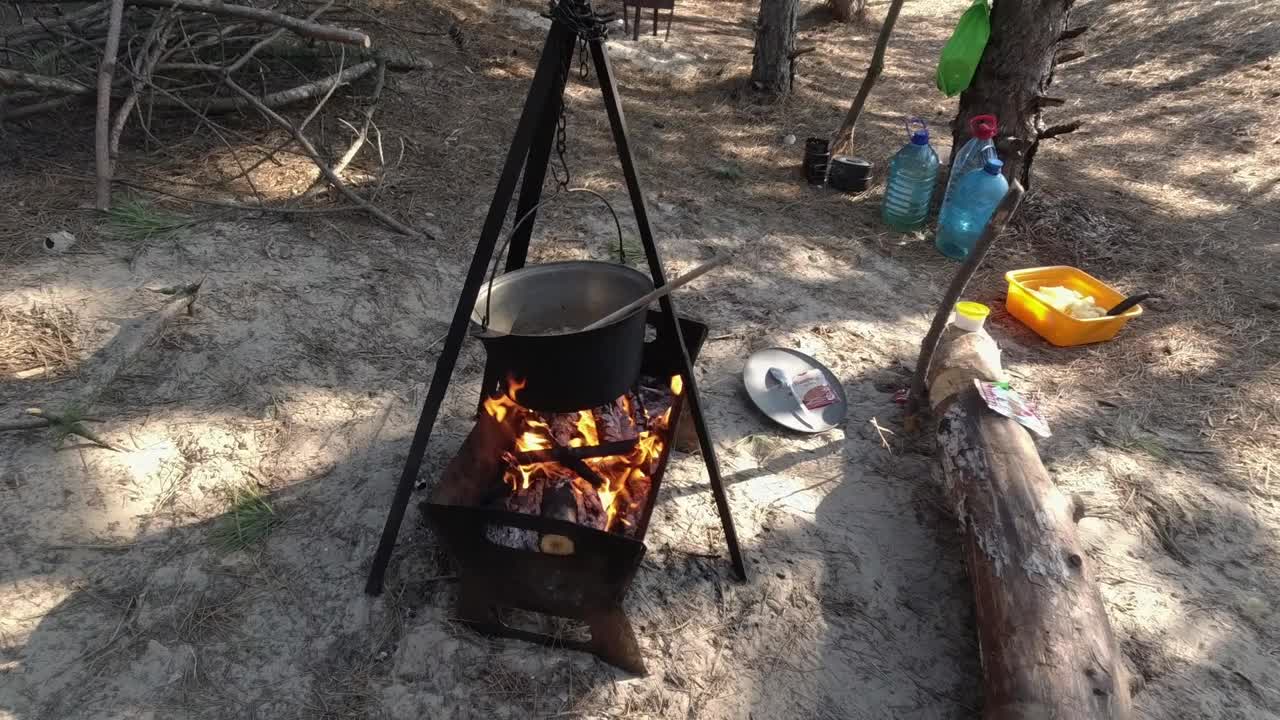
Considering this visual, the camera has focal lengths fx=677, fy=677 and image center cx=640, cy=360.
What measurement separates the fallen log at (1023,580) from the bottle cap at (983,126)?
8.09ft

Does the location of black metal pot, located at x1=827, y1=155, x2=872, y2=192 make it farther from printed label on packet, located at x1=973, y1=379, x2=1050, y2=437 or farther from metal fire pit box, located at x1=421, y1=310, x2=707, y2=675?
metal fire pit box, located at x1=421, y1=310, x2=707, y2=675

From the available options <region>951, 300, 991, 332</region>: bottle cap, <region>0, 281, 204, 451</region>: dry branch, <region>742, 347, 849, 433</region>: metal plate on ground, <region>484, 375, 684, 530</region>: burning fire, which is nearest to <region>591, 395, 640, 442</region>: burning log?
<region>484, 375, 684, 530</region>: burning fire

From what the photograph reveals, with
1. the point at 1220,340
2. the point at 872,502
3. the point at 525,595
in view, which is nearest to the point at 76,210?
the point at 525,595

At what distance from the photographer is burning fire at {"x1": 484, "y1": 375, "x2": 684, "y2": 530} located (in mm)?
2508

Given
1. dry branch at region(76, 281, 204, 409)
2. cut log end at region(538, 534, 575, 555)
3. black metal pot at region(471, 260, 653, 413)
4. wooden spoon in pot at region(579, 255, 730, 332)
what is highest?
wooden spoon in pot at region(579, 255, 730, 332)

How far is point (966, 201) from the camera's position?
4.72m

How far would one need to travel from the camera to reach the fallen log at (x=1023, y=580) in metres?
1.95

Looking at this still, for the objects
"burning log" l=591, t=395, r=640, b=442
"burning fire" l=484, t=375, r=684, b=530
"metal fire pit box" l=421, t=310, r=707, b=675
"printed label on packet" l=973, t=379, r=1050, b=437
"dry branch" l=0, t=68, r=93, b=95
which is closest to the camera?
"metal fire pit box" l=421, t=310, r=707, b=675

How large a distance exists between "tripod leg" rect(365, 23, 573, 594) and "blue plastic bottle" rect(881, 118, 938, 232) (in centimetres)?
379

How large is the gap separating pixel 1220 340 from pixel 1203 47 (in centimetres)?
584

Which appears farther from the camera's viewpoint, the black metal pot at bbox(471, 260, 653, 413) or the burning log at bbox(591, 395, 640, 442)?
the burning log at bbox(591, 395, 640, 442)

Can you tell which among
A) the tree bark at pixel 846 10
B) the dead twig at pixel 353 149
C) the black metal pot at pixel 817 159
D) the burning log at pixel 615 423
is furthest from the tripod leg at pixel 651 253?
the tree bark at pixel 846 10

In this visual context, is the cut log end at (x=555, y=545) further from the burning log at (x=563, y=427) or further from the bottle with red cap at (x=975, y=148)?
the bottle with red cap at (x=975, y=148)

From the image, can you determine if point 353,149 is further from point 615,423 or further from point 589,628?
point 589,628
